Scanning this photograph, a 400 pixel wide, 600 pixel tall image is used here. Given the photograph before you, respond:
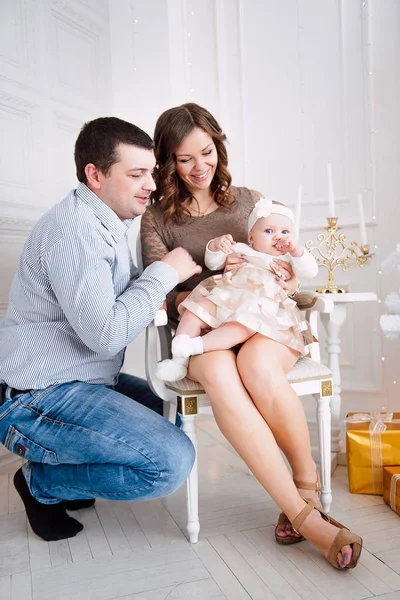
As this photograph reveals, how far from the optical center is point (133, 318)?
1629mm

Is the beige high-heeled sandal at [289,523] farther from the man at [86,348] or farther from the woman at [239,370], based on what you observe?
the man at [86,348]

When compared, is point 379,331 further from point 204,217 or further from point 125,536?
point 125,536

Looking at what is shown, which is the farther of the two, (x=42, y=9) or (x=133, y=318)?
(x=42, y=9)

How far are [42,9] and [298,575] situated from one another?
259 centimetres

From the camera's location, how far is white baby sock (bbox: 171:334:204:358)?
66.6 inches

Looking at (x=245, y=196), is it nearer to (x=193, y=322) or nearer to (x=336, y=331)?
(x=336, y=331)

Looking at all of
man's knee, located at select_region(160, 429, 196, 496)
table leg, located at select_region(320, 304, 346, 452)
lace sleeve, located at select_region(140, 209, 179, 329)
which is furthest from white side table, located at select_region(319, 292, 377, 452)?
man's knee, located at select_region(160, 429, 196, 496)

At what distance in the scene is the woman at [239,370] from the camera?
1.58 meters

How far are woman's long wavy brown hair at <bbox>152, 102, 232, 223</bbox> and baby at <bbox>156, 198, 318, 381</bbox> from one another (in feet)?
1.07

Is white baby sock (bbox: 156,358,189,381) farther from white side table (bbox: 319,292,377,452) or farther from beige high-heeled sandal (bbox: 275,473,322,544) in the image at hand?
white side table (bbox: 319,292,377,452)

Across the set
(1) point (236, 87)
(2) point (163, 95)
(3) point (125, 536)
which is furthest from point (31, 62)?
(3) point (125, 536)

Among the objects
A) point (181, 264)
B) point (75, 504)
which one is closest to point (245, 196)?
point (181, 264)

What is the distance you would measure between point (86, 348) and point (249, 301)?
0.51 m

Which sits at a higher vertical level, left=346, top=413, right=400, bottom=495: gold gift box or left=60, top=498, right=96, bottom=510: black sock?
left=346, top=413, right=400, bottom=495: gold gift box
